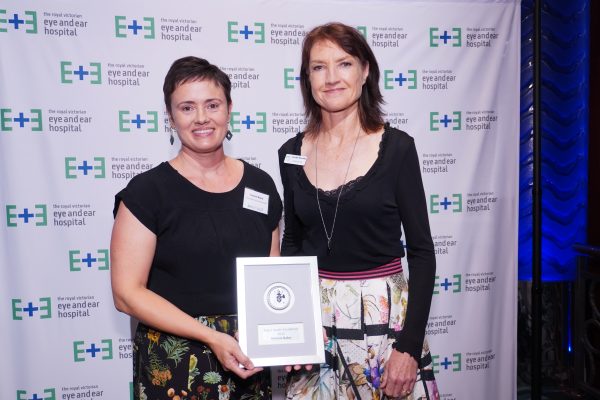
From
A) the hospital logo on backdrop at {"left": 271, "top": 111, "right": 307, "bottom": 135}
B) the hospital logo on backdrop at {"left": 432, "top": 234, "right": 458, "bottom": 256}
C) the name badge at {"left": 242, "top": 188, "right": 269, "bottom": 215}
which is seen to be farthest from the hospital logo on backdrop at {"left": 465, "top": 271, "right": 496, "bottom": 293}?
the name badge at {"left": 242, "top": 188, "right": 269, "bottom": 215}

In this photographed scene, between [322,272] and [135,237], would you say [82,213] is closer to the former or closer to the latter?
[135,237]

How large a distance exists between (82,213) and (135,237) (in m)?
1.30

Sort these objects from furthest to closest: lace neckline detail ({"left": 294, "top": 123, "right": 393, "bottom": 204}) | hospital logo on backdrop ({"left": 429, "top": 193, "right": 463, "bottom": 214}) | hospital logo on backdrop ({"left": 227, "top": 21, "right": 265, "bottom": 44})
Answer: hospital logo on backdrop ({"left": 429, "top": 193, "right": 463, "bottom": 214})
hospital logo on backdrop ({"left": 227, "top": 21, "right": 265, "bottom": 44})
lace neckline detail ({"left": 294, "top": 123, "right": 393, "bottom": 204})

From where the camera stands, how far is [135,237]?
69.2 inches

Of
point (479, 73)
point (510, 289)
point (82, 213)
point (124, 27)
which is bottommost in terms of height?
point (510, 289)

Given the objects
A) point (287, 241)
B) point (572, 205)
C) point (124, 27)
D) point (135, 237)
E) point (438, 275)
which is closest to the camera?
point (135, 237)

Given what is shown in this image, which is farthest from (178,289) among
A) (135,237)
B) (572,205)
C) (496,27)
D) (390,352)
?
(572,205)

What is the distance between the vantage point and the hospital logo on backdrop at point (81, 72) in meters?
2.84

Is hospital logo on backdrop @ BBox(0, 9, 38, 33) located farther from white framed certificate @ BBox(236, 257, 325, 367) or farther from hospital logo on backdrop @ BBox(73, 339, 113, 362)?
white framed certificate @ BBox(236, 257, 325, 367)

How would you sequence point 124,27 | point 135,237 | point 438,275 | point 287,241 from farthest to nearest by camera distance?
1. point 438,275
2. point 124,27
3. point 287,241
4. point 135,237

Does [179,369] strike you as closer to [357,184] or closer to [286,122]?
[357,184]

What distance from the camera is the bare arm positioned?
1.73 metres

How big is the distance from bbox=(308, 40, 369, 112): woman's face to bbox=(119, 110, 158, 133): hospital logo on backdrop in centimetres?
129

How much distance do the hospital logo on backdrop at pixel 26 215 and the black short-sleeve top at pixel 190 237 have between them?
1287 millimetres
